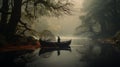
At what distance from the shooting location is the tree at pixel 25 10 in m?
37.6

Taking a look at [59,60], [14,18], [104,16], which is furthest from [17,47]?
[104,16]

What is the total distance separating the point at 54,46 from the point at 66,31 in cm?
14574

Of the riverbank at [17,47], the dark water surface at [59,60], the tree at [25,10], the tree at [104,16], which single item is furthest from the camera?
the tree at [104,16]

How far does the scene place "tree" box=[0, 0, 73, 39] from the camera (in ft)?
123

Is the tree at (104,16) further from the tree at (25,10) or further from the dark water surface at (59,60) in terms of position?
Answer: the dark water surface at (59,60)

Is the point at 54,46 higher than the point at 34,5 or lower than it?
lower

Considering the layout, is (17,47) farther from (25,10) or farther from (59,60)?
(59,60)

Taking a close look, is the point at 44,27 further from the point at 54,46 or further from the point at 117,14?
the point at 54,46

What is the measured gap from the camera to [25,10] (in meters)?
40.2

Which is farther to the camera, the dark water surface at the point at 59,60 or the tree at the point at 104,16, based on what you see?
the tree at the point at 104,16

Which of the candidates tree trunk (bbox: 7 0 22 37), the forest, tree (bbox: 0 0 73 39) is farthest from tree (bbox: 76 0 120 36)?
tree trunk (bbox: 7 0 22 37)

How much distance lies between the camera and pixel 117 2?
71.8 metres

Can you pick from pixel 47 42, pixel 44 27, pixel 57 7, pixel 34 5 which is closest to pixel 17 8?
pixel 34 5

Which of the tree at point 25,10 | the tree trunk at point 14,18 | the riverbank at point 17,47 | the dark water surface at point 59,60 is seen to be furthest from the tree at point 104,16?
the dark water surface at point 59,60
